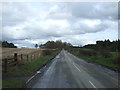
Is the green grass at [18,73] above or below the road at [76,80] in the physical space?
above

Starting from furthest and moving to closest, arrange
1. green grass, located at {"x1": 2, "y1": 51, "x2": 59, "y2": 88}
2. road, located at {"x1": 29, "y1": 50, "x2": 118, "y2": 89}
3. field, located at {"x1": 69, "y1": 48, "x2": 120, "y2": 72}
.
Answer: field, located at {"x1": 69, "y1": 48, "x2": 120, "y2": 72}
road, located at {"x1": 29, "y1": 50, "x2": 118, "y2": 89}
green grass, located at {"x1": 2, "y1": 51, "x2": 59, "y2": 88}

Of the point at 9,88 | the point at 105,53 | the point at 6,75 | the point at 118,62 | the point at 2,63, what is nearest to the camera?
the point at 9,88

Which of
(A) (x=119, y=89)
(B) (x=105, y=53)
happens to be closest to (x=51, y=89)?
(A) (x=119, y=89)

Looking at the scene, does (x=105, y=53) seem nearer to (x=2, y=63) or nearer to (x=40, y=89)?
(x=2, y=63)

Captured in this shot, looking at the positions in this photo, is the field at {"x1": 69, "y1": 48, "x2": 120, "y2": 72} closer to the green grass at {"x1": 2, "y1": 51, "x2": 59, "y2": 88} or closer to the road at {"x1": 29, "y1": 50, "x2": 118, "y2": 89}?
the road at {"x1": 29, "y1": 50, "x2": 118, "y2": 89}

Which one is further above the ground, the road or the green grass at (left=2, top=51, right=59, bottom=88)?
the green grass at (left=2, top=51, right=59, bottom=88)

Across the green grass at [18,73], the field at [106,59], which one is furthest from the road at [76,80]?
the field at [106,59]

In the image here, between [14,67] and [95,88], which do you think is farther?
[14,67]

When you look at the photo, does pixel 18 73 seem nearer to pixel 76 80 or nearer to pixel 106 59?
pixel 76 80

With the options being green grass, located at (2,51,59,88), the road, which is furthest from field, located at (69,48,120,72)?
green grass, located at (2,51,59,88)

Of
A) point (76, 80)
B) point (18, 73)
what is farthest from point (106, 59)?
point (76, 80)

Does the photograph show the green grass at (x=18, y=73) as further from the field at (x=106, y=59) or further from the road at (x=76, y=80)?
the field at (x=106, y=59)

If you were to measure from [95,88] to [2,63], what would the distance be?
10601 mm

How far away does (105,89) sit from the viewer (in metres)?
12.6
